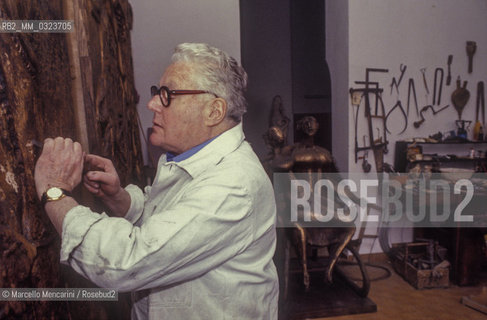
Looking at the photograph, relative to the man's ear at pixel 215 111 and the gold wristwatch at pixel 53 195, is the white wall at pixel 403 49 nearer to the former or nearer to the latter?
the man's ear at pixel 215 111

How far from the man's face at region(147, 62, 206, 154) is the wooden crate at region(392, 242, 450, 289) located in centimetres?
351

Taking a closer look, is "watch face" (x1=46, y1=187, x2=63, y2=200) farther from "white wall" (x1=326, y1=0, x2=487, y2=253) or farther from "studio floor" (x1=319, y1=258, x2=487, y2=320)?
"white wall" (x1=326, y1=0, x2=487, y2=253)

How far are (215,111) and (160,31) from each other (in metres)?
2.62

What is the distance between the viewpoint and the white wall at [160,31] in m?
3.60

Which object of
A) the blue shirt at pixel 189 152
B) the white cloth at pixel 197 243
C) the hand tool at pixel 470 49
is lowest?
the white cloth at pixel 197 243

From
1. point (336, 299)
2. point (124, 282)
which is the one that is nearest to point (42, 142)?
point (124, 282)

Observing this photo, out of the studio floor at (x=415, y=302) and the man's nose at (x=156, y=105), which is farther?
the studio floor at (x=415, y=302)

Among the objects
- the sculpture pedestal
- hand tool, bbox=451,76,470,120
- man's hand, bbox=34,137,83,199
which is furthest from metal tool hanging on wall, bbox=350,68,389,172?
man's hand, bbox=34,137,83,199

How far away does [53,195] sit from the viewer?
1073mm

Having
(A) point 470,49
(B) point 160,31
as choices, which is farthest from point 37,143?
A: (A) point 470,49

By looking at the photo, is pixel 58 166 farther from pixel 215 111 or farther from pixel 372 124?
pixel 372 124

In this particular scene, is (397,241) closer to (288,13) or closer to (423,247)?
(423,247)

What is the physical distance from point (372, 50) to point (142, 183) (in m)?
3.18

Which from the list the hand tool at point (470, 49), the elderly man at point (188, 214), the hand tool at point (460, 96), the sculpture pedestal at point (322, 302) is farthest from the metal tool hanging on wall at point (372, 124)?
the elderly man at point (188, 214)
